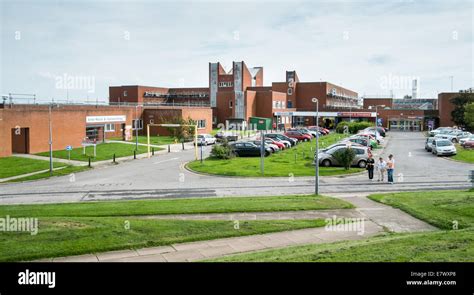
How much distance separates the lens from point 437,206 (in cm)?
1705

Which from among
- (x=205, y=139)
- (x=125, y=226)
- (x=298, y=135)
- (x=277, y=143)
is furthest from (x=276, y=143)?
(x=125, y=226)

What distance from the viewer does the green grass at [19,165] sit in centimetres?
3148

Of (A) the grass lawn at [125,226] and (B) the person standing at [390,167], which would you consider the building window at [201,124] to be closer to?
(B) the person standing at [390,167]

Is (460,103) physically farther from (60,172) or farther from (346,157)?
(60,172)

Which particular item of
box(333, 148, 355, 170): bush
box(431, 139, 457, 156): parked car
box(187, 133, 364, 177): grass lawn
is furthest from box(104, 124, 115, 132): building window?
box(431, 139, 457, 156): parked car

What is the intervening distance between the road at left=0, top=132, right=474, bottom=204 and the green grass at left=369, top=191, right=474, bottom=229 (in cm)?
356

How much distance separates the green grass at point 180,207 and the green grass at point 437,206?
211 cm

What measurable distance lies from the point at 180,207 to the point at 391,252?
9.41m

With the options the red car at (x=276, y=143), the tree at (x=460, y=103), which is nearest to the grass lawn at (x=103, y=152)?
the red car at (x=276, y=143)

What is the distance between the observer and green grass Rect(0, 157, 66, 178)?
31.5 m

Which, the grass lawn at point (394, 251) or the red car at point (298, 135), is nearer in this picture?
the grass lawn at point (394, 251)

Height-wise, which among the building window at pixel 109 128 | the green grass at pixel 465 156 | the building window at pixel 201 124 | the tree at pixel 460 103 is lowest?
the green grass at pixel 465 156
